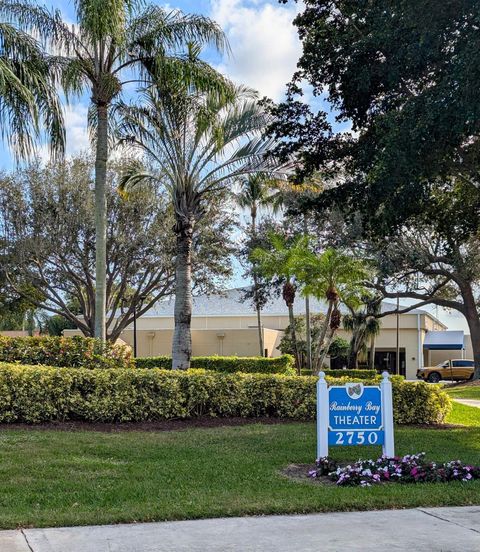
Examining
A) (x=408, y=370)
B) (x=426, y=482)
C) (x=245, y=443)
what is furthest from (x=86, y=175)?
(x=408, y=370)

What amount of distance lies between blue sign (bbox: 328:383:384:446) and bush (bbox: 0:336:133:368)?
21.3 feet

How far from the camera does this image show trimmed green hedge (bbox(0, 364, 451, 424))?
37.4ft

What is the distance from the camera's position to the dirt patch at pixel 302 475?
7.98 m

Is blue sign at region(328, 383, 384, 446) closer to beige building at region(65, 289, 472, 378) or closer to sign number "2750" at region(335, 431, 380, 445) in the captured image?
sign number "2750" at region(335, 431, 380, 445)

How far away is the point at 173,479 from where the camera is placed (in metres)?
7.72

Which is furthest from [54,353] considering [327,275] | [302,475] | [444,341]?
[444,341]

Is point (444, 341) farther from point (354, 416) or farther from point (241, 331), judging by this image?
point (354, 416)

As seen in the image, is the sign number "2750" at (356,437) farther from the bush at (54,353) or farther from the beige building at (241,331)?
the beige building at (241,331)

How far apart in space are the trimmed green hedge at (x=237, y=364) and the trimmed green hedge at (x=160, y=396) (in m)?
13.4

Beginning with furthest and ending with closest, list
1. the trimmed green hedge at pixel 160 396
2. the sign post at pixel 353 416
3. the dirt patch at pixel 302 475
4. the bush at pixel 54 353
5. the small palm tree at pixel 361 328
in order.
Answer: the small palm tree at pixel 361 328
the bush at pixel 54 353
the trimmed green hedge at pixel 160 396
the sign post at pixel 353 416
the dirt patch at pixel 302 475

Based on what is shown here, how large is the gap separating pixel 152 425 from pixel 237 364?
17.2 m

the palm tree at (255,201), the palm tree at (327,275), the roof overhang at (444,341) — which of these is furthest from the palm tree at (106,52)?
the roof overhang at (444,341)

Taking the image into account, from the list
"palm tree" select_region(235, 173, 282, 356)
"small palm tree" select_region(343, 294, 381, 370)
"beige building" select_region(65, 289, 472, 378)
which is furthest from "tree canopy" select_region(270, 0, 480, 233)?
"beige building" select_region(65, 289, 472, 378)

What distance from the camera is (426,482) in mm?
7957
